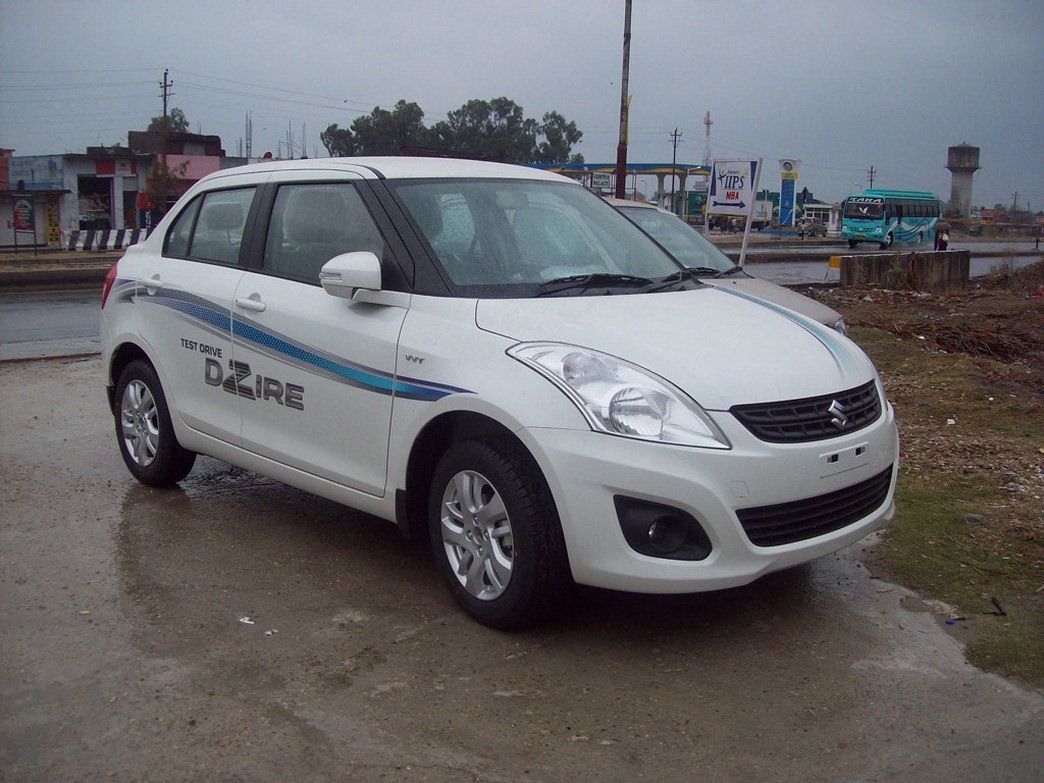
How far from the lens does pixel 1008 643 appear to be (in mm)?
4074

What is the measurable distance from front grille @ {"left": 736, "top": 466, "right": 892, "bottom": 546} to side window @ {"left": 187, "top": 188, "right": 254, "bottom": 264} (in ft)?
9.84

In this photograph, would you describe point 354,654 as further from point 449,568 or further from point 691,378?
point 691,378

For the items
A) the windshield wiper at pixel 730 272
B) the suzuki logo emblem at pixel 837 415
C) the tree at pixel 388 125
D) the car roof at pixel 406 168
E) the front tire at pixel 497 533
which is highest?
the tree at pixel 388 125

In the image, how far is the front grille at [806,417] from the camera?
3760mm

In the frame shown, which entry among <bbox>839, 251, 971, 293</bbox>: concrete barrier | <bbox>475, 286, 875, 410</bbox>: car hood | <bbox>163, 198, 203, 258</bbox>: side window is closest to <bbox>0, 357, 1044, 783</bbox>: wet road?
<bbox>475, 286, 875, 410</bbox>: car hood

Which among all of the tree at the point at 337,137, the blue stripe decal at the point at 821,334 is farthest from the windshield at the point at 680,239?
the tree at the point at 337,137

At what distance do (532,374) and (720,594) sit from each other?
1.41 m

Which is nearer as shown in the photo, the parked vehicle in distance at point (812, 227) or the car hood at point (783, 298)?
the car hood at point (783, 298)

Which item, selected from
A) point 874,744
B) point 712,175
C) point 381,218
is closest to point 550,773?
point 874,744

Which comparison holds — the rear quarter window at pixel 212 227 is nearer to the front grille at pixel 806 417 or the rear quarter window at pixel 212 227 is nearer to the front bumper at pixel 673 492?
the front bumper at pixel 673 492

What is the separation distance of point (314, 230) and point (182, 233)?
129 cm

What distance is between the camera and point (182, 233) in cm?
595

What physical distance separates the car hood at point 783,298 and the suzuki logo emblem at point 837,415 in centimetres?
347

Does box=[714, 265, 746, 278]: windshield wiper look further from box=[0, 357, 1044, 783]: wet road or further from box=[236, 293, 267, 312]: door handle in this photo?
box=[236, 293, 267, 312]: door handle
